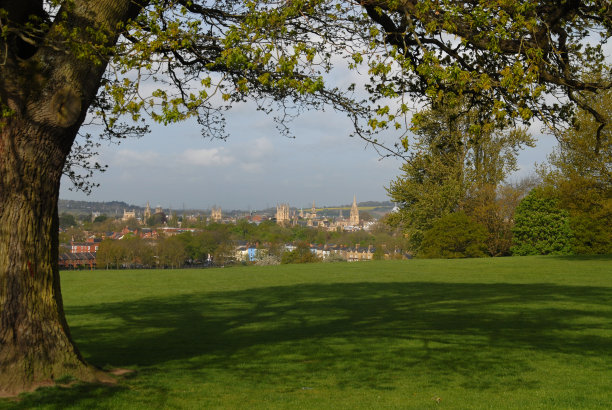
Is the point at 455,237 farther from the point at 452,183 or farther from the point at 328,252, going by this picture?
the point at 328,252

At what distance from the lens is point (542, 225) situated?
3750cm

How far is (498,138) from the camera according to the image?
44.3m

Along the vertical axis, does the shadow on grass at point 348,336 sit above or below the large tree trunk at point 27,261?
below

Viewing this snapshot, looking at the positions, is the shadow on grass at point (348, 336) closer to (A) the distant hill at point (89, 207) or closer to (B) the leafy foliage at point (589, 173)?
(B) the leafy foliage at point (589, 173)

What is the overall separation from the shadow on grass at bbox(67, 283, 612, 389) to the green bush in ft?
64.0

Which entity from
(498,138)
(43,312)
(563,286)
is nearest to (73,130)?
(43,312)

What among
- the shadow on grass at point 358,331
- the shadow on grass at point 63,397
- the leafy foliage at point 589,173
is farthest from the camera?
the leafy foliage at point 589,173

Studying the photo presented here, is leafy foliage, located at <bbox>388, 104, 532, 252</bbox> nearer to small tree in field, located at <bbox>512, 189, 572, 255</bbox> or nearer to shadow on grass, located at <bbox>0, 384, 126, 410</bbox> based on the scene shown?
small tree in field, located at <bbox>512, 189, 572, 255</bbox>

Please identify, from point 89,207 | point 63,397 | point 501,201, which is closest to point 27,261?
point 63,397

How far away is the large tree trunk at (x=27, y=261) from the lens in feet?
24.9

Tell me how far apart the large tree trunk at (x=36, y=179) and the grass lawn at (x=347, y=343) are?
22.2 inches

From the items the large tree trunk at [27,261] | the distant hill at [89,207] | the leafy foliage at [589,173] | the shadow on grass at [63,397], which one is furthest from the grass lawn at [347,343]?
the distant hill at [89,207]

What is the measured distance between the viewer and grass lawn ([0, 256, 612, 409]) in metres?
7.66

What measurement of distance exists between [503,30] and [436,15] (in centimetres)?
108
